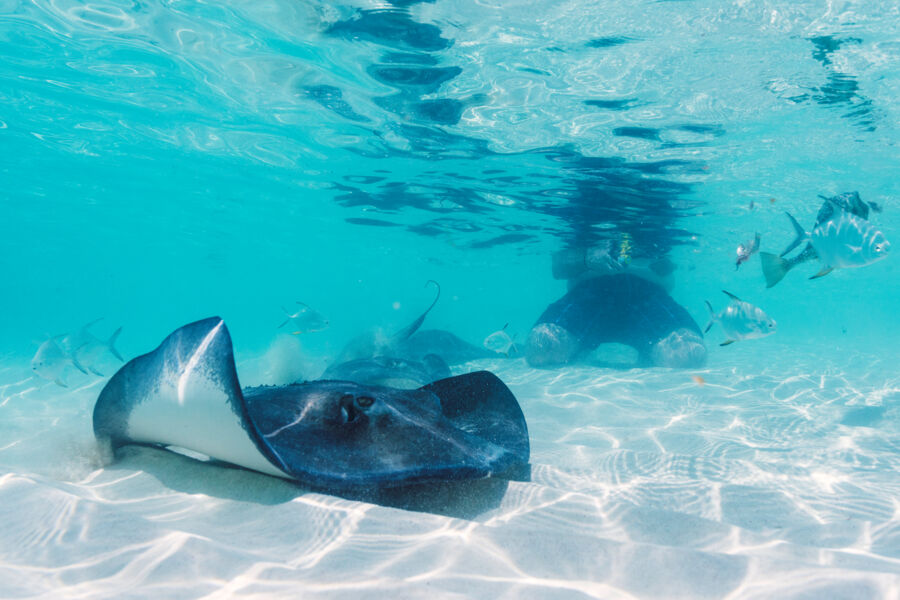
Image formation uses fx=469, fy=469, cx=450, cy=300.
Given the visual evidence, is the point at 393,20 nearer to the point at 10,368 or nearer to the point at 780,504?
the point at 780,504

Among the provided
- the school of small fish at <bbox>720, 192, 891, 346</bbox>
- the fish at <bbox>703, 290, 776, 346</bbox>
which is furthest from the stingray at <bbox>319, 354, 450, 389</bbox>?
the school of small fish at <bbox>720, 192, 891, 346</bbox>

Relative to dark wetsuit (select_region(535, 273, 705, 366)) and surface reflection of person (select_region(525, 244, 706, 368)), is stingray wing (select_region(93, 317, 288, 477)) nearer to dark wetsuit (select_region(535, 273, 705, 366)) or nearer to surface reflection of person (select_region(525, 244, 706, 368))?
surface reflection of person (select_region(525, 244, 706, 368))

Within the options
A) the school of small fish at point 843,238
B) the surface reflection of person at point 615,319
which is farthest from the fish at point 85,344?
the school of small fish at point 843,238

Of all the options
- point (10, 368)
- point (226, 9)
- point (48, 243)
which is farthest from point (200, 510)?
point (48, 243)

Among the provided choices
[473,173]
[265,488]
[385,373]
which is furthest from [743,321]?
[473,173]

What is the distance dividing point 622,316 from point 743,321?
9.44 metres

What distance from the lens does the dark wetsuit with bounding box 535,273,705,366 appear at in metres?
16.1

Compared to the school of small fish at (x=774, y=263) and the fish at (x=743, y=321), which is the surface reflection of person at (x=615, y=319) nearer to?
the school of small fish at (x=774, y=263)

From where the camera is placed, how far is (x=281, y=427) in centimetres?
295

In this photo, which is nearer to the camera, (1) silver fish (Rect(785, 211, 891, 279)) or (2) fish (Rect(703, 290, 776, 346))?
(1) silver fish (Rect(785, 211, 891, 279))

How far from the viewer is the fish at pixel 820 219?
6.11 m

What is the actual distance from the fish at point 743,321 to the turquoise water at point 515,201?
1.59 meters

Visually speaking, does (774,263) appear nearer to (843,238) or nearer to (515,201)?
(843,238)

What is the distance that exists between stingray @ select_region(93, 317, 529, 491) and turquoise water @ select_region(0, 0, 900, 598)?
0.28 m
